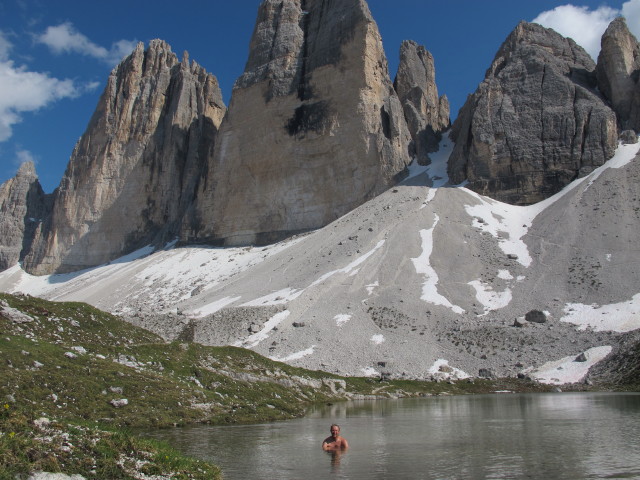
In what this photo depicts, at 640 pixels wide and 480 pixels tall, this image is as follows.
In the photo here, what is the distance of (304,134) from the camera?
90250mm

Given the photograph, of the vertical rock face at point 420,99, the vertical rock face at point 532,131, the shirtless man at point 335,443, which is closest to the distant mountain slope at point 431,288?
the vertical rock face at point 532,131

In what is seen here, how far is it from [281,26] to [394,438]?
94.5 m

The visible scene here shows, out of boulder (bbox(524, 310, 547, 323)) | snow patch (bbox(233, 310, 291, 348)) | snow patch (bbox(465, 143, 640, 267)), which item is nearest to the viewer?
snow patch (bbox(233, 310, 291, 348))

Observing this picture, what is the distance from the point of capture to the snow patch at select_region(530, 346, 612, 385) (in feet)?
135

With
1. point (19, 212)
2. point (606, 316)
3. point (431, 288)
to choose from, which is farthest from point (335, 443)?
point (19, 212)

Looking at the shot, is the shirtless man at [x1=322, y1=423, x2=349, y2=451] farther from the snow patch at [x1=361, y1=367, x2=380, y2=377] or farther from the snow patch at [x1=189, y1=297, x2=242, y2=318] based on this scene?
the snow patch at [x1=189, y1=297, x2=242, y2=318]

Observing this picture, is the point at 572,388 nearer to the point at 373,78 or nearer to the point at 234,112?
the point at 373,78

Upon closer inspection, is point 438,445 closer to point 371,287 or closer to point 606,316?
point 606,316

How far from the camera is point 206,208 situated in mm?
99000

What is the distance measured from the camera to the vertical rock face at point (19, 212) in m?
125

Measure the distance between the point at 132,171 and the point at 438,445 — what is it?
105 metres

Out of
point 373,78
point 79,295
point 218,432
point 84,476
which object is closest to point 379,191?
point 373,78

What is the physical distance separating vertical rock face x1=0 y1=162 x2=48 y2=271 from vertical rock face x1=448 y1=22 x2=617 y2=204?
3753 inches

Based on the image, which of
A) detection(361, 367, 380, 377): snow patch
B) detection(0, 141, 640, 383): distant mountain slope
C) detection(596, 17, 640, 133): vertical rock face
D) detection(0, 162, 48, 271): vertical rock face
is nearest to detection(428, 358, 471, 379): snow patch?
detection(0, 141, 640, 383): distant mountain slope
